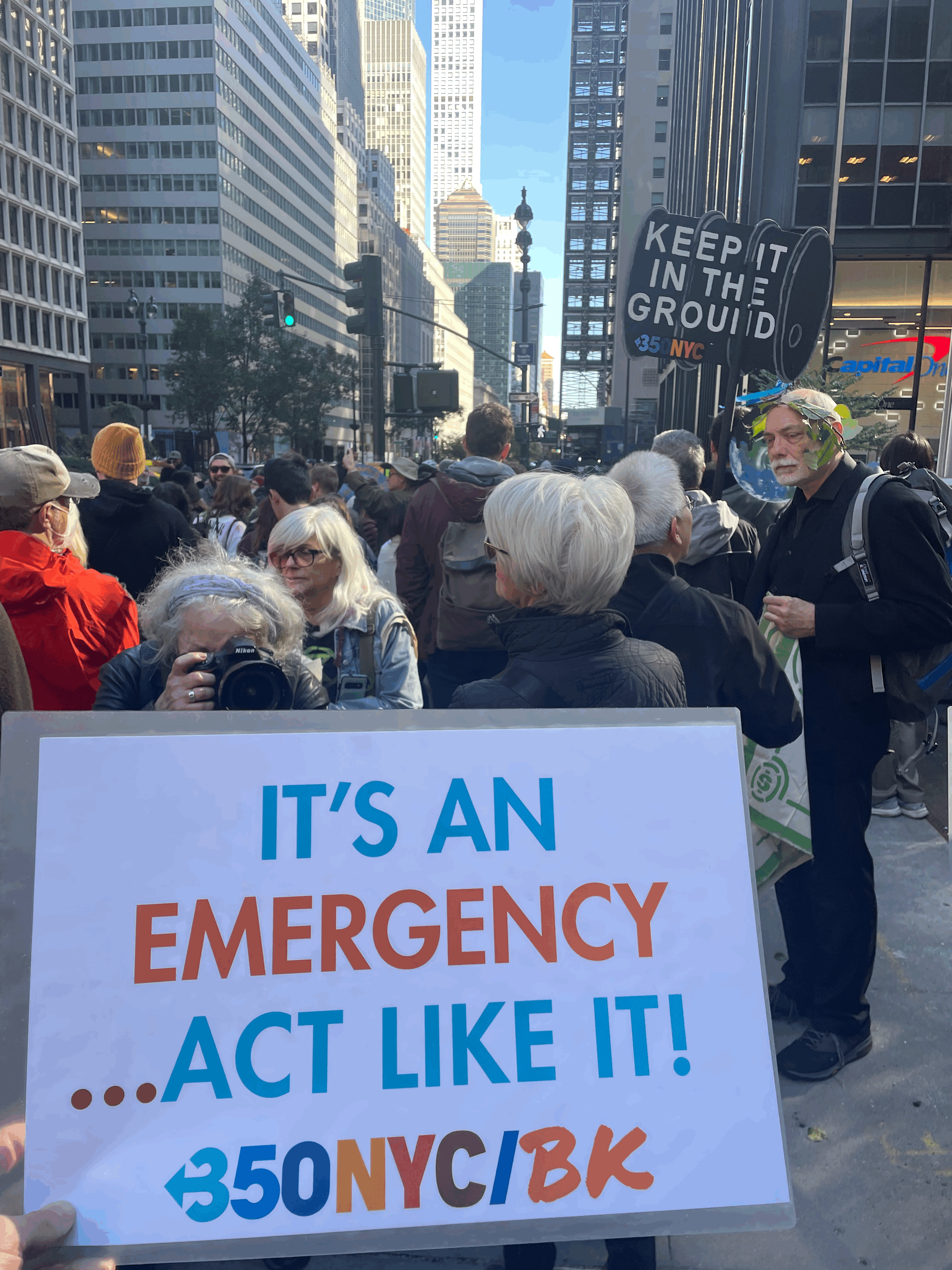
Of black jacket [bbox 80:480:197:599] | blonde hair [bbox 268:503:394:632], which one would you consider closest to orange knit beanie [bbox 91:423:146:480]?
black jacket [bbox 80:480:197:599]

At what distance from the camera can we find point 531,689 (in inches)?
78.0

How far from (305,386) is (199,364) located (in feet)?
23.7

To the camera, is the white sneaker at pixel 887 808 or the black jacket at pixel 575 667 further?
the white sneaker at pixel 887 808

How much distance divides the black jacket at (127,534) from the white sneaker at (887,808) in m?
4.10

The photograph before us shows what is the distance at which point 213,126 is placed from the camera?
3388 inches

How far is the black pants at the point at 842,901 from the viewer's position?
2992 mm

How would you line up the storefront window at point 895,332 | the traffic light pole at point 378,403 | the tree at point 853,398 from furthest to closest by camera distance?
the storefront window at point 895,332 → the tree at point 853,398 → the traffic light pole at point 378,403

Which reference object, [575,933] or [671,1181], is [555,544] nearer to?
[575,933]

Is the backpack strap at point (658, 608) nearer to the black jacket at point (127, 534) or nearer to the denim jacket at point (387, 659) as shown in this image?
the denim jacket at point (387, 659)

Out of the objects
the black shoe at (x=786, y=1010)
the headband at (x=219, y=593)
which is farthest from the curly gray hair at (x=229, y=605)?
the black shoe at (x=786, y=1010)

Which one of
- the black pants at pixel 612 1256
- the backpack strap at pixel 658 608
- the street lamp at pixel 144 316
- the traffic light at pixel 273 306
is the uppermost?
the street lamp at pixel 144 316

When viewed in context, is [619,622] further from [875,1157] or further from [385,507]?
[385,507]

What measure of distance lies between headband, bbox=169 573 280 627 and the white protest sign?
94 cm

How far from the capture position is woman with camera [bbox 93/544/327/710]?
221 centimetres
